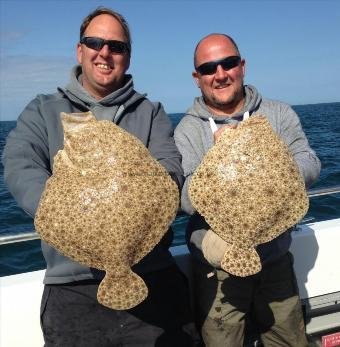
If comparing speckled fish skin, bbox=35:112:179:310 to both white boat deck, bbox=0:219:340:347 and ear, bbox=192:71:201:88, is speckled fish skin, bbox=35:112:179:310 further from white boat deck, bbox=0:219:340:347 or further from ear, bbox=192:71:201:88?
white boat deck, bbox=0:219:340:347

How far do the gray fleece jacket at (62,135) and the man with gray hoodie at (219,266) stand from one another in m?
0.24

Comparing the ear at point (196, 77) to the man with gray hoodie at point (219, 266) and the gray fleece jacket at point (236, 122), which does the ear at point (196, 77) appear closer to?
the man with gray hoodie at point (219, 266)

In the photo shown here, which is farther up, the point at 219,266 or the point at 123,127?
the point at 123,127

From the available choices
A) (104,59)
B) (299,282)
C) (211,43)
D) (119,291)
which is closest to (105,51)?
(104,59)

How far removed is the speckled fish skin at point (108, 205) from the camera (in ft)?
7.06

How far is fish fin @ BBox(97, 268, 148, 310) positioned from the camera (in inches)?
88.7

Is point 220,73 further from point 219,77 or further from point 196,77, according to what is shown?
point 196,77

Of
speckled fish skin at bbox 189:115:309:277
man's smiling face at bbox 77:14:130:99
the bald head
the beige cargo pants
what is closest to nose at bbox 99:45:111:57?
man's smiling face at bbox 77:14:130:99

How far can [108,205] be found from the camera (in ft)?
7.04

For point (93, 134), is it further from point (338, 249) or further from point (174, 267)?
point (338, 249)

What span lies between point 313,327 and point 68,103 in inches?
132

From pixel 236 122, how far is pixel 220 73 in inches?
17.1

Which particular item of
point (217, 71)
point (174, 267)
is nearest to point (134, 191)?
point (174, 267)

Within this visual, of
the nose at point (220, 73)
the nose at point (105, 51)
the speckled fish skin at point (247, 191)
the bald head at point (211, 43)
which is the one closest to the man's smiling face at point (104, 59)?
the nose at point (105, 51)
